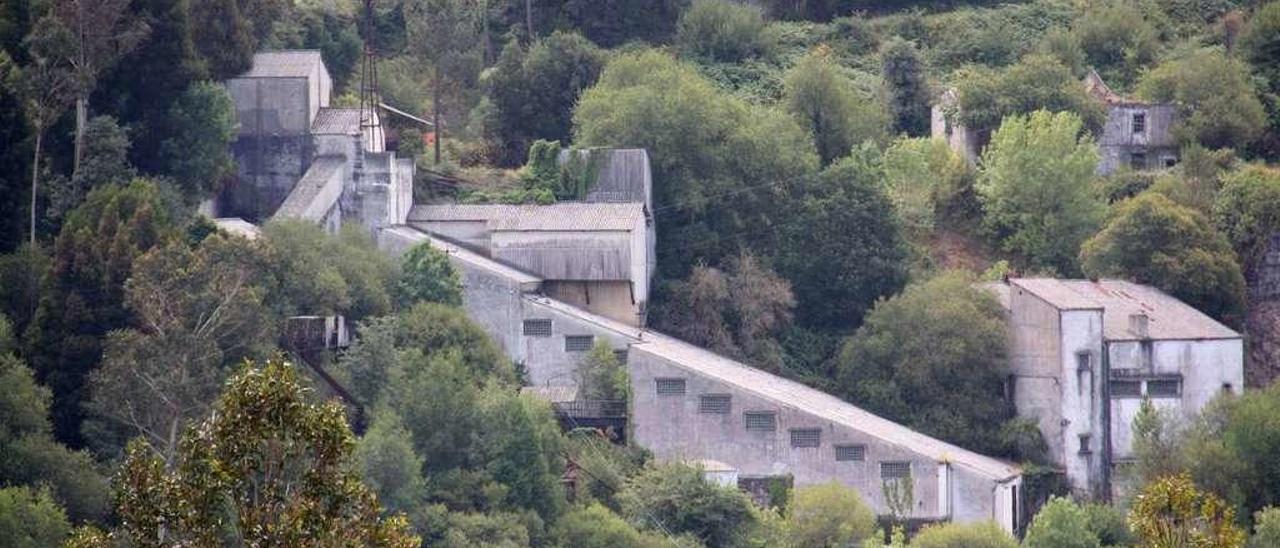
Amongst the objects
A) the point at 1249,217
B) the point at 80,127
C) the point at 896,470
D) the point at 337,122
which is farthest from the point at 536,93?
the point at 80,127

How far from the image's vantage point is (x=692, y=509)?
57219 mm

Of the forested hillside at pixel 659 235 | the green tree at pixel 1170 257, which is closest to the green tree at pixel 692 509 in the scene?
the forested hillside at pixel 659 235

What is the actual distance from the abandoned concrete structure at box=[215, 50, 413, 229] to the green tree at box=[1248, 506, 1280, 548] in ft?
56.0

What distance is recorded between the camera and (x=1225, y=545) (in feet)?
126

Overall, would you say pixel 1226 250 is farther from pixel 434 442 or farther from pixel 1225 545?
pixel 1225 545

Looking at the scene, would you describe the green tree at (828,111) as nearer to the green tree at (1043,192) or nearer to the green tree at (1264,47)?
the green tree at (1043,192)

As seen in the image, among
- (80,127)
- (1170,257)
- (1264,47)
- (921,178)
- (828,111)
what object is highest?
(1264,47)

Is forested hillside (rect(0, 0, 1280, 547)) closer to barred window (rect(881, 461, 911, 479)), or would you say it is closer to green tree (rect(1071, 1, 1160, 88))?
green tree (rect(1071, 1, 1160, 88))

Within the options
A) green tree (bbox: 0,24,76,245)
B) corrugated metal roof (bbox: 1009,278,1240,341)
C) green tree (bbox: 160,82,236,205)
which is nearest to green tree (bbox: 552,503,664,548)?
green tree (bbox: 160,82,236,205)

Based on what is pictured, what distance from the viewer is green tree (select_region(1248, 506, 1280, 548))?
2224 inches

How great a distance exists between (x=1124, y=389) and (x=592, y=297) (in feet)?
32.5

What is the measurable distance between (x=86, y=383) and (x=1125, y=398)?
2010 cm

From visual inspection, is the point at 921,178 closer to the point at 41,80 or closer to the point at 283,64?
the point at 283,64

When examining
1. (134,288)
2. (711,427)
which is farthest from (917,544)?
(134,288)
